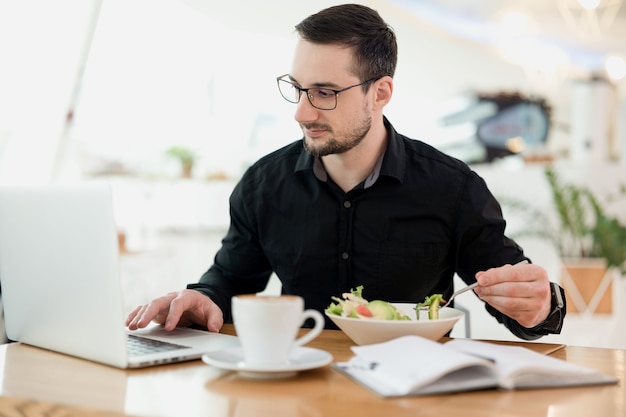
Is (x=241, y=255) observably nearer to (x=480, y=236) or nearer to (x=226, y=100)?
(x=480, y=236)

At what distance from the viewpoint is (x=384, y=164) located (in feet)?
5.97

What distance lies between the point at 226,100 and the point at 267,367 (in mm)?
6169

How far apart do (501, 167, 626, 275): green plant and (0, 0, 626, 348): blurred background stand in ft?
0.42

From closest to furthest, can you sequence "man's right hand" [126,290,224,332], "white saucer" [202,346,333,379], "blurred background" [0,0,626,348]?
"white saucer" [202,346,333,379] → "man's right hand" [126,290,224,332] → "blurred background" [0,0,626,348]

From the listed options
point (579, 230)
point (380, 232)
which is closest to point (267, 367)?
point (380, 232)

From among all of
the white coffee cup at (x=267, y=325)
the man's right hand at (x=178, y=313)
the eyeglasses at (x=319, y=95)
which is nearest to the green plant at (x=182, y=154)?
the eyeglasses at (x=319, y=95)

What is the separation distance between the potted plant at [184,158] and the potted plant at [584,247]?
294 centimetres

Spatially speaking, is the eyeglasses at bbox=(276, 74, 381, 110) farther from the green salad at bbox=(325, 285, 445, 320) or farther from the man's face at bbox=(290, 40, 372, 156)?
the green salad at bbox=(325, 285, 445, 320)

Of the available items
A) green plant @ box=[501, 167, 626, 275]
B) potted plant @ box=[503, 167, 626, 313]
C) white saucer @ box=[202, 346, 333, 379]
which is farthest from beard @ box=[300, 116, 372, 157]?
green plant @ box=[501, 167, 626, 275]

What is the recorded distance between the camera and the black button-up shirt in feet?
5.86

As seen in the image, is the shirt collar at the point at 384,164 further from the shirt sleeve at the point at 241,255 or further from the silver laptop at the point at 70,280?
the silver laptop at the point at 70,280

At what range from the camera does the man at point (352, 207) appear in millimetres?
1789

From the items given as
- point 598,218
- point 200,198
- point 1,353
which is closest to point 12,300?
point 1,353

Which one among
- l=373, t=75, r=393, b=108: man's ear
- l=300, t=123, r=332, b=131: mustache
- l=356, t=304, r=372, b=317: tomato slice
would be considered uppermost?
l=373, t=75, r=393, b=108: man's ear
